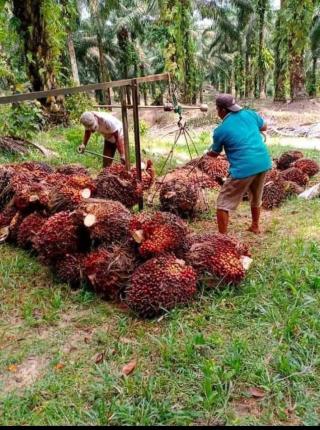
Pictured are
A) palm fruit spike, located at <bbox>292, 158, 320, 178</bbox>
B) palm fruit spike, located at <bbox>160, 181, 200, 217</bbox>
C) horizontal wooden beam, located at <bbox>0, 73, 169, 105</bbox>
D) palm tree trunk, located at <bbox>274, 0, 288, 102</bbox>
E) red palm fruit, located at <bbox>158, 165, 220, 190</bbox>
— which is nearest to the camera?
horizontal wooden beam, located at <bbox>0, 73, 169, 105</bbox>

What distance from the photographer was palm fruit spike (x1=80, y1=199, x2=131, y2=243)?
3.25 metres

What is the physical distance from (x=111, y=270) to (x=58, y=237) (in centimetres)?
56

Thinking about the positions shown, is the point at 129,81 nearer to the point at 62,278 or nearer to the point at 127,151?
the point at 127,151

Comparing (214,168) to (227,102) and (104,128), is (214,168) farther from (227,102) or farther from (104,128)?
(227,102)

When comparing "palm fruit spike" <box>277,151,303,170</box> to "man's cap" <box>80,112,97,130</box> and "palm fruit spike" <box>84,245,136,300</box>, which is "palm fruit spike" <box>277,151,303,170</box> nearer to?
"man's cap" <box>80,112,97,130</box>

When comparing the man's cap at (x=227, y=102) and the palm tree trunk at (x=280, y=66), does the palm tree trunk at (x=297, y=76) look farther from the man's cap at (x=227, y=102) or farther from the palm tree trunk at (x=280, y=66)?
the man's cap at (x=227, y=102)

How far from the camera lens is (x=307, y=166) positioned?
5.82 m

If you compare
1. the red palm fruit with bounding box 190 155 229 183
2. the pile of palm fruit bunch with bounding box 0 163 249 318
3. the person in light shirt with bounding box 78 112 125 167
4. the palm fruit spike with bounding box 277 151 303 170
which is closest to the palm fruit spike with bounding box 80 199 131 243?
the pile of palm fruit bunch with bounding box 0 163 249 318

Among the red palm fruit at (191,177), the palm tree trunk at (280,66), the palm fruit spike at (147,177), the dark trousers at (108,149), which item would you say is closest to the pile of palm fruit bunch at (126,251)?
the red palm fruit at (191,177)

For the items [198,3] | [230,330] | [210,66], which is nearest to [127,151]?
[230,330]

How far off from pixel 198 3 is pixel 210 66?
37.9 feet

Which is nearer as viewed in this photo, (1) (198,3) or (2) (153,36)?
(2) (153,36)

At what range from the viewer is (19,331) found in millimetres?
2721

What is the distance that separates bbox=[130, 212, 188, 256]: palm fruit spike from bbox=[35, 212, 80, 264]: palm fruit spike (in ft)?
1.64
